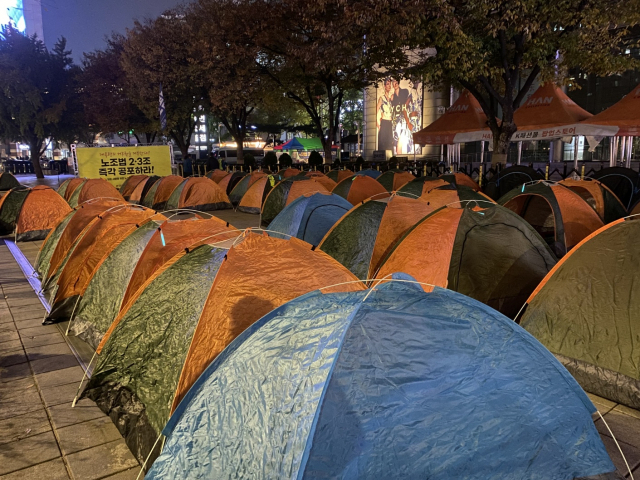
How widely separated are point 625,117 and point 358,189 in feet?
25.3

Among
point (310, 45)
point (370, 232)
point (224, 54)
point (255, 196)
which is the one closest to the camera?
point (370, 232)

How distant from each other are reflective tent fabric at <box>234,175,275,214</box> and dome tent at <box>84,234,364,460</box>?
37.8 feet

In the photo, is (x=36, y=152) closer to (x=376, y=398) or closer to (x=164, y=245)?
(x=164, y=245)

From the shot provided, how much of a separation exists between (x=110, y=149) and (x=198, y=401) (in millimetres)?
15538

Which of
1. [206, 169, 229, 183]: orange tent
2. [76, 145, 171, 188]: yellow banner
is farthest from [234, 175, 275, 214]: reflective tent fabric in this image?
[76, 145, 171, 188]: yellow banner

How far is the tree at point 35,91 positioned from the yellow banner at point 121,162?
17041 millimetres

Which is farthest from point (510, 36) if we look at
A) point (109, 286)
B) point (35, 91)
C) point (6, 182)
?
point (35, 91)

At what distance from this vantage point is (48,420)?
153 inches

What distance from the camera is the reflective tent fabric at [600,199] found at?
8.79m

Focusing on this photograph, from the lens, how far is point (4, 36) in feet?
96.1

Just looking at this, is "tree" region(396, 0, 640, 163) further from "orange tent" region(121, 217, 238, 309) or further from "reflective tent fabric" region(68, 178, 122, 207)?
"reflective tent fabric" region(68, 178, 122, 207)

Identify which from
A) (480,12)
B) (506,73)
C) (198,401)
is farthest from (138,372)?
(506,73)

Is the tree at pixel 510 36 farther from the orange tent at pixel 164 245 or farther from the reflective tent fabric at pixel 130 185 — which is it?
the reflective tent fabric at pixel 130 185

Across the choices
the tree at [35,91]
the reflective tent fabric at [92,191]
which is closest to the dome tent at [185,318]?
the reflective tent fabric at [92,191]
